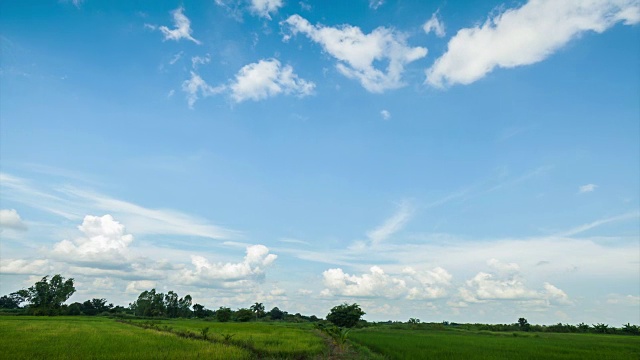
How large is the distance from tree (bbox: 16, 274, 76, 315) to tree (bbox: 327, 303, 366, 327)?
58.9 m

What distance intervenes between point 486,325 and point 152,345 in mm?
79505

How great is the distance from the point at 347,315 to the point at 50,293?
6555 cm

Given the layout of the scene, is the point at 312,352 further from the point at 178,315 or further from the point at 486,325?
the point at 178,315

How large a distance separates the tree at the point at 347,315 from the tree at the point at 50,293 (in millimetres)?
58939

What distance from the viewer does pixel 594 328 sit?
231ft

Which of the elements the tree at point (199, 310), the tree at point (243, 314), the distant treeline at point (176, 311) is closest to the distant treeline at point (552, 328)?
the distant treeline at point (176, 311)

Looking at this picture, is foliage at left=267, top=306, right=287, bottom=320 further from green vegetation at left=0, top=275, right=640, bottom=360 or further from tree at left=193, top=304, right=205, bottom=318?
tree at left=193, top=304, right=205, bottom=318

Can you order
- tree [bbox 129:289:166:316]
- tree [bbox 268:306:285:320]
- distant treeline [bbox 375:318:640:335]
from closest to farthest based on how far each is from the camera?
distant treeline [bbox 375:318:640:335] → tree [bbox 129:289:166:316] → tree [bbox 268:306:285:320]

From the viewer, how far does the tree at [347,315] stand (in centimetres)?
A: 7151

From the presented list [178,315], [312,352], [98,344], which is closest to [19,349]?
[98,344]

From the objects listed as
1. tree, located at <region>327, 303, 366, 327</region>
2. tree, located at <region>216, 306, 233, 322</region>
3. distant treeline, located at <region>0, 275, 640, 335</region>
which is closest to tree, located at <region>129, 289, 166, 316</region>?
distant treeline, located at <region>0, 275, 640, 335</region>

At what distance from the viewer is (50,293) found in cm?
8369

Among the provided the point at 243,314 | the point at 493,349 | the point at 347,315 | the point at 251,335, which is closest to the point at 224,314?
the point at 243,314

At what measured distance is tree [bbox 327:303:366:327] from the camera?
71.5m
